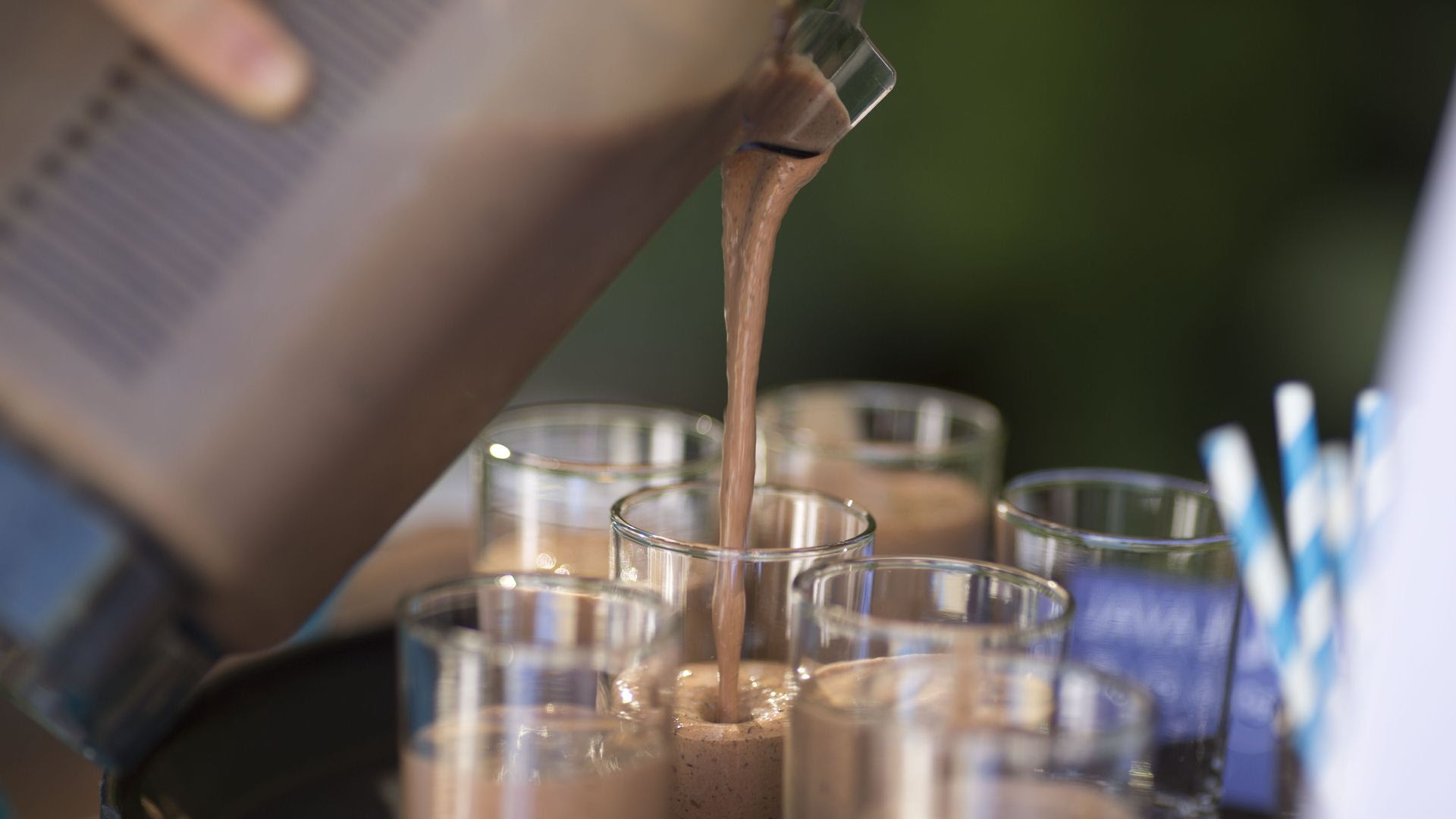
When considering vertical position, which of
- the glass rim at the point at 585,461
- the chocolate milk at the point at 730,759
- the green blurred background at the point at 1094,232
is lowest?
the chocolate milk at the point at 730,759

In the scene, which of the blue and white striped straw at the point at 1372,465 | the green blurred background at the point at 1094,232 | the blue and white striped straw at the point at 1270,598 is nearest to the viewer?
the blue and white striped straw at the point at 1270,598

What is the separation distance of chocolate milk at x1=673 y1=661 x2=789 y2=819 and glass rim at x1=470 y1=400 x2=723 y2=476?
0.87ft

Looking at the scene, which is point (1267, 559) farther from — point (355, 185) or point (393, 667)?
point (355, 185)

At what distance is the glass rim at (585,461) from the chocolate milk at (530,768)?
335 mm

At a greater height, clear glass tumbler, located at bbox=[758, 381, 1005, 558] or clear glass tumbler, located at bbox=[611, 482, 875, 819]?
clear glass tumbler, located at bbox=[758, 381, 1005, 558]

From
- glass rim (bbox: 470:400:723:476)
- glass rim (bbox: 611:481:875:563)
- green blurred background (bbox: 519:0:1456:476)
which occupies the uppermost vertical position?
green blurred background (bbox: 519:0:1456:476)

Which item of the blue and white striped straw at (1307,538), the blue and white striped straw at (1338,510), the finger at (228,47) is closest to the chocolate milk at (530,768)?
the finger at (228,47)

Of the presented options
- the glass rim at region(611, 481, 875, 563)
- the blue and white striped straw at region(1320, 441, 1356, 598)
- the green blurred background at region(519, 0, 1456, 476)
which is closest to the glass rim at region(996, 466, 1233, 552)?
the glass rim at region(611, 481, 875, 563)

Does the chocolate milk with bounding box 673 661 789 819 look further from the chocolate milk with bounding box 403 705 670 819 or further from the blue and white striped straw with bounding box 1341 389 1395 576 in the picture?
the blue and white striped straw with bounding box 1341 389 1395 576

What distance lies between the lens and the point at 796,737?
2.03ft

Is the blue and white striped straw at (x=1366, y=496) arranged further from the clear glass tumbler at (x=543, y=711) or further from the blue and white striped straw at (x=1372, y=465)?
the clear glass tumbler at (x=543, y=711)

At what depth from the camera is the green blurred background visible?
2.24 m

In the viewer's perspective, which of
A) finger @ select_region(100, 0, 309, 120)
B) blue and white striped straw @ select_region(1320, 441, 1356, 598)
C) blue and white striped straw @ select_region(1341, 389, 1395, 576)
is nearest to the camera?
finger @ select_region(100, 0, 309, 120)

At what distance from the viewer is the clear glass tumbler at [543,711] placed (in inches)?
22.8
